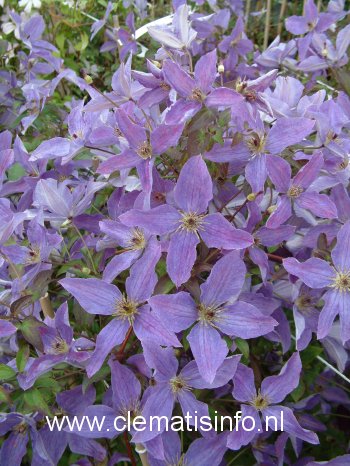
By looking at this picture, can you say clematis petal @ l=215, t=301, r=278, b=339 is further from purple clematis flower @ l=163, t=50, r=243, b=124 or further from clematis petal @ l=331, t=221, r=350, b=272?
purple clematis flower @ l=163, t=50, r=243, b=124

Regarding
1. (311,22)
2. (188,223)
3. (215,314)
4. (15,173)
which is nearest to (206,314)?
(215,314)

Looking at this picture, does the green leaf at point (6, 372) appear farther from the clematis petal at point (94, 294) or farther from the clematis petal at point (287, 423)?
the clematis petal at point (287, 423)

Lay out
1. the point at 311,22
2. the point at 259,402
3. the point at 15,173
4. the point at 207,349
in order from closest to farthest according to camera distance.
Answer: the point at 207,349 < the point at 259,402 < the point at 15,173 < the point at 311,22

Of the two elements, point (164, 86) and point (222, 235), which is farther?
point (164, 86)

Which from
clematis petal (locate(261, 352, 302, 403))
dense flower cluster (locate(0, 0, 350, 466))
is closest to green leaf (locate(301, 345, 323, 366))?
dense flower cluster (locate(0, 0, 350, 466))

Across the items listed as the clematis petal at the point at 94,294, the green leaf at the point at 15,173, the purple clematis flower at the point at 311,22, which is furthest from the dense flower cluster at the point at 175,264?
the purple clematis flower at the point at 311,22

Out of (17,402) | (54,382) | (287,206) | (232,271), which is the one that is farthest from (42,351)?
(287,206)

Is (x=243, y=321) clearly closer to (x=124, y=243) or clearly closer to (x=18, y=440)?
(x=124, y=243)

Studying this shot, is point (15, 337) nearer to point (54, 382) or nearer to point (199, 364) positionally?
point (54, 382)
